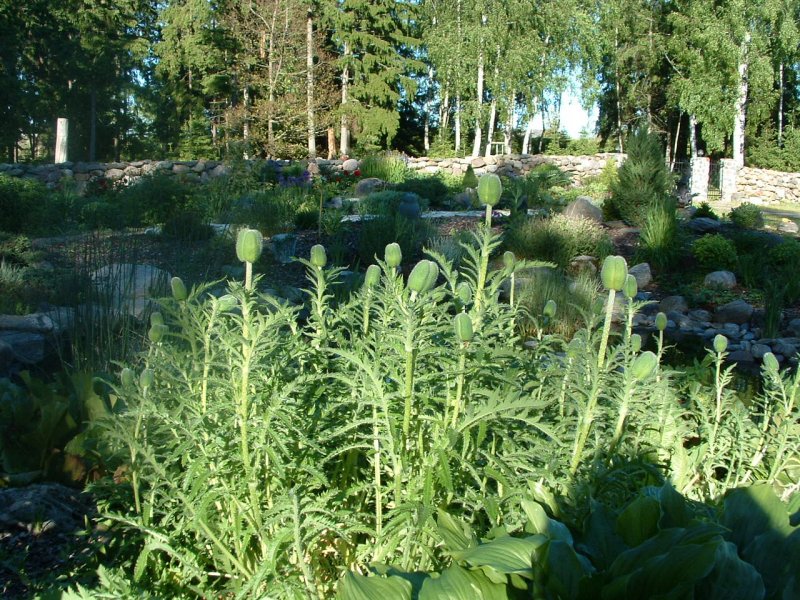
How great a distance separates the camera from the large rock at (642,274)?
7.95 metres

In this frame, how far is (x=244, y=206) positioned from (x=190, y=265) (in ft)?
15.7

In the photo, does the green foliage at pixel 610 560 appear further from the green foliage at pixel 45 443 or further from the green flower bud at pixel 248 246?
the green foliage at pixel 45 443

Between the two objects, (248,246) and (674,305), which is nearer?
(248,246)

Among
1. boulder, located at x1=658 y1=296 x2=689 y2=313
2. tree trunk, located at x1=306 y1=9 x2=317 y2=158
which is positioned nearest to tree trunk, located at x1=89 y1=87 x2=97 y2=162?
tree trunk, located at x1=306 y1=9 x2=317 y2=158

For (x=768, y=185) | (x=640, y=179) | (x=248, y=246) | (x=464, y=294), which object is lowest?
(x=464, y=294)

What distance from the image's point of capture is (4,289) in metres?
5.88

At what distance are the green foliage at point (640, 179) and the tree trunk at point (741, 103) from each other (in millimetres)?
13070

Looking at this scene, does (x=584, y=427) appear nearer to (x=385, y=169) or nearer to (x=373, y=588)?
(x=373, y=588)

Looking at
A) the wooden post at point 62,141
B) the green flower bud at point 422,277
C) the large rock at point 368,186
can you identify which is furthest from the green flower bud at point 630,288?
the wooden post at point 62,141

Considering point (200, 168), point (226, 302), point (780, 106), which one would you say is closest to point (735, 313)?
point (226, 302)

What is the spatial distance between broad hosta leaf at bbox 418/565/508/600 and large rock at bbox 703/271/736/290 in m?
7.29

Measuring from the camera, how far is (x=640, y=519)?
4.85ft

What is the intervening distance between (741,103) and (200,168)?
17.6 meters

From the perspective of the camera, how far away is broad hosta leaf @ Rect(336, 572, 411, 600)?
4.09 feet
